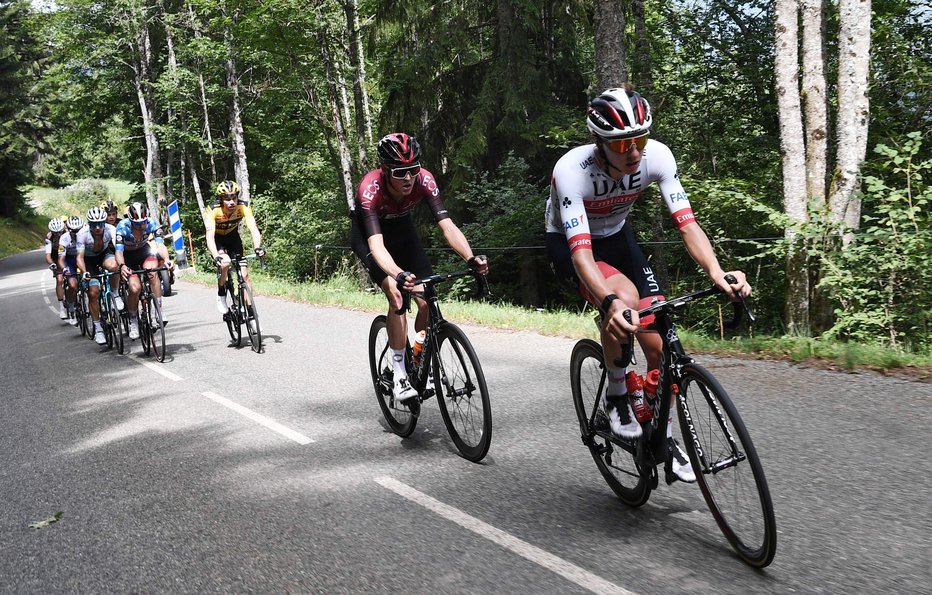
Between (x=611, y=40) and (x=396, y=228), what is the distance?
8.22 metres

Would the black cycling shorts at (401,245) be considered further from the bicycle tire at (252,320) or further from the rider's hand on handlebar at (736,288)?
the bicycle tire at (252,320)

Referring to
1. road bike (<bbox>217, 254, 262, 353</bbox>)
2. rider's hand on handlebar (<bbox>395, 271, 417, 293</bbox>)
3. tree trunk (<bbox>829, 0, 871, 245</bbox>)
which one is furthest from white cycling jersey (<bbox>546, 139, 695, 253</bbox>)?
road bike (<bbox>217, 254, 262, 353</bbox>)

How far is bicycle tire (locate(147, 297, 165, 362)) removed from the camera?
9.84 m

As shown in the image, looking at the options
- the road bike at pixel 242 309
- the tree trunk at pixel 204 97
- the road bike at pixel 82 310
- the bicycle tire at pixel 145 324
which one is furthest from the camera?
the tree trunk at pixel 204 97

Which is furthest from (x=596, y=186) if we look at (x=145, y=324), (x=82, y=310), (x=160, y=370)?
(x=82, y=310)

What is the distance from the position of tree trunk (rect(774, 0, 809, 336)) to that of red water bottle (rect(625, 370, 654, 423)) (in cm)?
631

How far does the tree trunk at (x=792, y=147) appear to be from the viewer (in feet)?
30.6

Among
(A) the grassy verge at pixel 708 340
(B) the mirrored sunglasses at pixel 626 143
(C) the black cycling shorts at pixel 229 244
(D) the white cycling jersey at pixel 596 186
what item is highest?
(B) the mirrored sunglasses at pixel 626 143

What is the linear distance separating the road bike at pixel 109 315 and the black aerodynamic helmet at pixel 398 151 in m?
7.68

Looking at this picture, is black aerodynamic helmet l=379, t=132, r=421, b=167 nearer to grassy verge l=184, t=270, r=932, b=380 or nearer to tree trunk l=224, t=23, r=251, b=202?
grassy verge l=184, t=270, r=932, b=380

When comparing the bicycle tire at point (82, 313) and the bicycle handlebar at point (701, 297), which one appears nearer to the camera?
the bicycle handlebar at point (701, 297)

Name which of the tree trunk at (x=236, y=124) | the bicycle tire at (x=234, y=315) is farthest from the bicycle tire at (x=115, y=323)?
the tree trunk at (x=236, y=124)

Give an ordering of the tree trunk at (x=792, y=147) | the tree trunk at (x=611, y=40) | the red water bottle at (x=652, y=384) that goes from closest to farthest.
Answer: the red water bottle at (x=652, y=384)
the tree trunk at (x=792, y=147)
the tree trunk at (x=611, y=40)

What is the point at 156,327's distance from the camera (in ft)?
32.8
